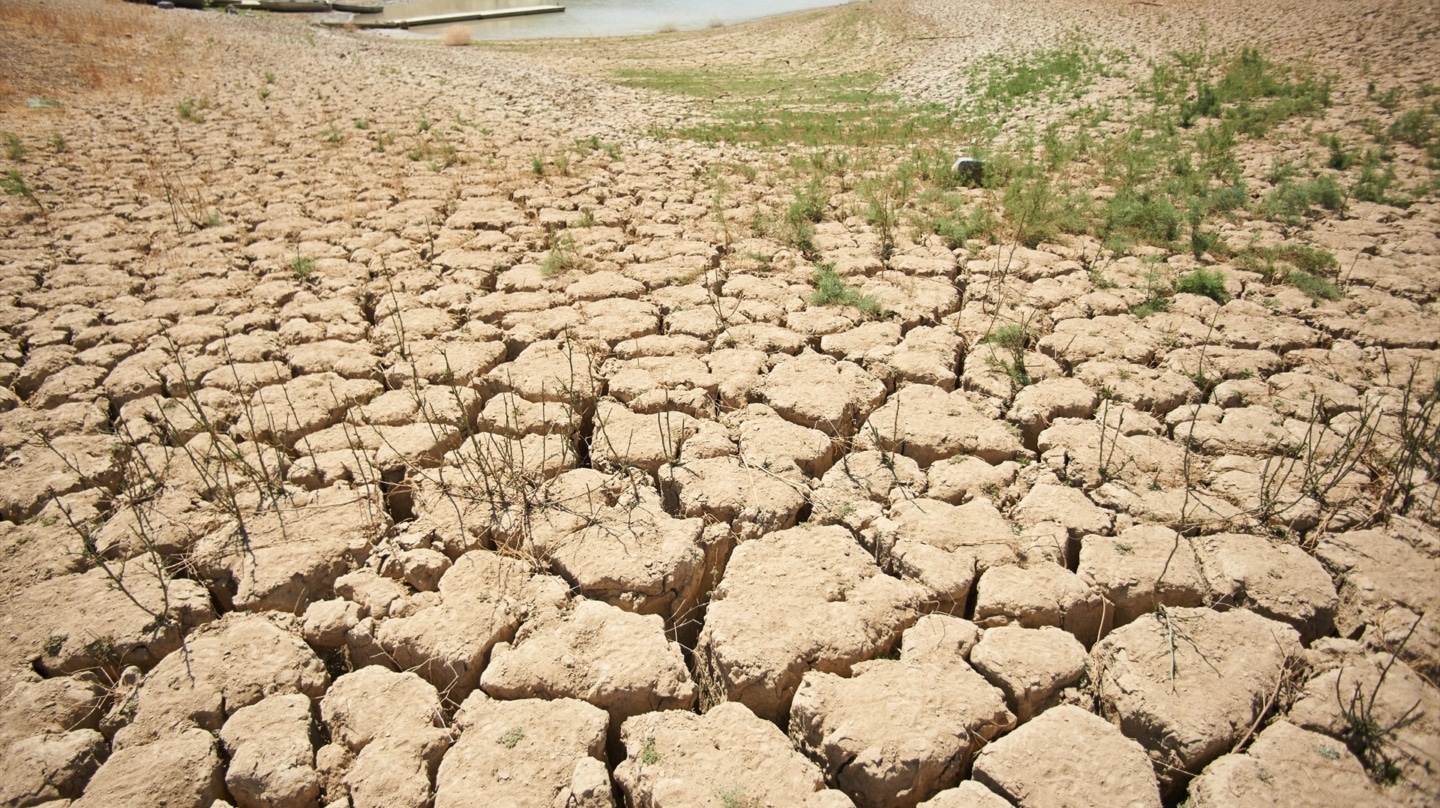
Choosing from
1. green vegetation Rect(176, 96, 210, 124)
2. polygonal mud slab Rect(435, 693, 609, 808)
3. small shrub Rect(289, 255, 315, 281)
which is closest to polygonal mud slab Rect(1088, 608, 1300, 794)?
polygonal mud slab Rect(435, 693, 609, 808)

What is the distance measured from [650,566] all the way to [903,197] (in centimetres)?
398

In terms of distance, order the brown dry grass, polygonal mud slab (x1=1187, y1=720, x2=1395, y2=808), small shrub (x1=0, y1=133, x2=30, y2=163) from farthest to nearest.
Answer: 1. the brown dry grass
2. small shrub (x1=0, y1=133, x2=30, y2=163)
3. polygonal mud slab (x1=1187, y1=720, x2=1395, y2=808)

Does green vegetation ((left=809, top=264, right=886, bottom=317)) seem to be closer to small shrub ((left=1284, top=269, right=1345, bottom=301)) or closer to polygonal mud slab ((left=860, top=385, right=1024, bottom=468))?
polygonal mud slab ((left=860, top=385, right=1024, bottom=468))

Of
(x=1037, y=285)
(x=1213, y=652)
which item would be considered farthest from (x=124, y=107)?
(x=1213, y=652)

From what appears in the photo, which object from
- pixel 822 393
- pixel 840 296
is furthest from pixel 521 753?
pixel 840 296

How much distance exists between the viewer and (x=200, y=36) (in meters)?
13.1

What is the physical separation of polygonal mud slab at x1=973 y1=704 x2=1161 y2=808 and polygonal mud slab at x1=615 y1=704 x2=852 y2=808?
1.28 ft

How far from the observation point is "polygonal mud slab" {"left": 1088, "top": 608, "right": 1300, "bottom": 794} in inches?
74.0


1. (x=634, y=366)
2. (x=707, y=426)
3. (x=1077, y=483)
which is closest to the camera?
(x=1077, y=483)

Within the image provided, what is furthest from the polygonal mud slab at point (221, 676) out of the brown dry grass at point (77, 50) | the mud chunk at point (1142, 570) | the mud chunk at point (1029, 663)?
the brown dry grass at point (77, 50)

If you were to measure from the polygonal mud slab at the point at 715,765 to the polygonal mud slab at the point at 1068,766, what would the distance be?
1.28 ft

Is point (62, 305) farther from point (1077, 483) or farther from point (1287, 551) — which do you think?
point (1287, 551)

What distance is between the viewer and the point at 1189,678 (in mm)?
2020

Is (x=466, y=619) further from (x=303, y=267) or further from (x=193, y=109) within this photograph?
(x=193, y=109)
